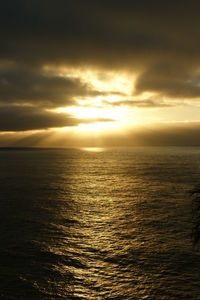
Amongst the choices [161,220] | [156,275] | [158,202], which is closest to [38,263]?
[156,275]

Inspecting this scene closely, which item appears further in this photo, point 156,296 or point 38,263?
point 38,263

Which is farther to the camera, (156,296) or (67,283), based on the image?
(67,283)

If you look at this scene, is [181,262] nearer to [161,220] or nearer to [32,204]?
[161,220]

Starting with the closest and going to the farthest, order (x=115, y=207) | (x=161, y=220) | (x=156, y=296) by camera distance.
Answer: (x=156, y=296) → (x=161, y=220) → (x=115, y=207)

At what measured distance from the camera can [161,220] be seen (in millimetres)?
47844

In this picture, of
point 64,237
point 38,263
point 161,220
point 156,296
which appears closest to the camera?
point 156,296

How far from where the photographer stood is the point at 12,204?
6069 centimetres

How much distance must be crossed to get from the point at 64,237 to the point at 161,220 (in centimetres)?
1999

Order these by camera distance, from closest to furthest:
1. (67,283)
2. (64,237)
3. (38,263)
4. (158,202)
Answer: (67,283)
(38,263)
(64,237)
(158,202)

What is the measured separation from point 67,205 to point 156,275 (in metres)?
36.8

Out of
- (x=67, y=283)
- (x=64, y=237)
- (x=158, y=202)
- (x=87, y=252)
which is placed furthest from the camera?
(x=158, y=202)

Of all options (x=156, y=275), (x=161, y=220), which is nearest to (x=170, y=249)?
(x=156, y=275)

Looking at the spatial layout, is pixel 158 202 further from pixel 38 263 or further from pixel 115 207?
pixel 38 263

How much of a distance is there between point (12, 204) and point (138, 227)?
3351 centimetres
